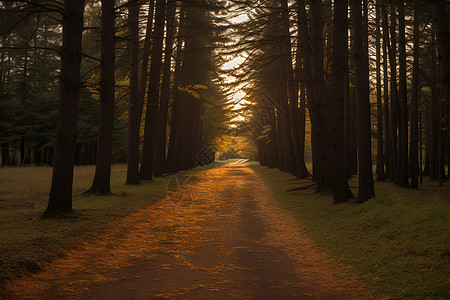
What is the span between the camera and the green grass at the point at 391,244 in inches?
171

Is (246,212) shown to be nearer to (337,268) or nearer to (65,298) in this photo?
(337,268)

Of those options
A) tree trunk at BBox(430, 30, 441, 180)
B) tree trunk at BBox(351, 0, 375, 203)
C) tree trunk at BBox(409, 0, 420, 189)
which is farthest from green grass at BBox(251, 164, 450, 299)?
tree trunk at BBox(430, 30, 441, 180)

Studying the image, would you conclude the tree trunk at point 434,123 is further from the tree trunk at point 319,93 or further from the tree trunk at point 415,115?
the tree trunk at point 319,93

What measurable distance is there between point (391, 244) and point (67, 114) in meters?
8.06

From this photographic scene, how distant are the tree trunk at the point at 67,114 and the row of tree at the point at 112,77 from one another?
25 millimetres

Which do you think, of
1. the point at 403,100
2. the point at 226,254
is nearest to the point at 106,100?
the point at 226,254

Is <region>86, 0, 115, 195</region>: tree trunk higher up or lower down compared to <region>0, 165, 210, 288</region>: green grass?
higher up

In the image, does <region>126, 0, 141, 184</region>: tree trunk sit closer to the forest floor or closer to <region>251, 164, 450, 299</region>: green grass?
the forest floor

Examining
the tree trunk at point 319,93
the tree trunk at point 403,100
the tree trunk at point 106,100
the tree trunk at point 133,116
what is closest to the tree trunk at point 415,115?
the tree trunk at point 403,100

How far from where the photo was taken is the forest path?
4.22m

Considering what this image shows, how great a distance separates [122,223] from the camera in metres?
8.47

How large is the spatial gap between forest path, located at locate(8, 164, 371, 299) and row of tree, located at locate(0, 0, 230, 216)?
3.29m

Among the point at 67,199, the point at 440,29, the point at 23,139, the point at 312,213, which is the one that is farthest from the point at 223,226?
the point at 23,139

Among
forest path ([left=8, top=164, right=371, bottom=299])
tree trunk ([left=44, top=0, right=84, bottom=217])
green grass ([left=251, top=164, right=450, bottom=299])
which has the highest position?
tree trunk ([left=44, top=0, right=84, bottom=217])
